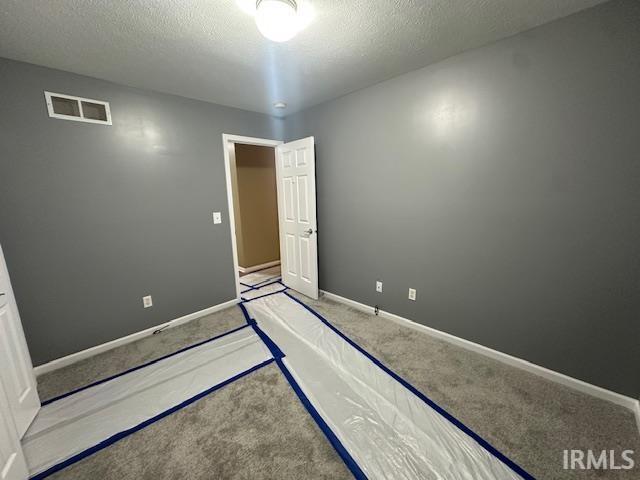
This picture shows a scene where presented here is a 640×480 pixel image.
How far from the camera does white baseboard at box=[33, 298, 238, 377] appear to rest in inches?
79.9

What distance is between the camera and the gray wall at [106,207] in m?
1.85

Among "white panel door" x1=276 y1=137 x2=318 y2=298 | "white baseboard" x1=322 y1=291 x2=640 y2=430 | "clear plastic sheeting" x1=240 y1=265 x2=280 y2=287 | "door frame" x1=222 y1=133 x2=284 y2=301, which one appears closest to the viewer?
"white baseboard" x1=322 y1=291 x2=640 y2=430

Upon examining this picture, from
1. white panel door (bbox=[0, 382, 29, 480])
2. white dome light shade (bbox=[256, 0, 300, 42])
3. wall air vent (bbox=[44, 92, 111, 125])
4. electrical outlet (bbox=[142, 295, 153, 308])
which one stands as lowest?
white panel door (bbox=[0, 382, 29, 480])

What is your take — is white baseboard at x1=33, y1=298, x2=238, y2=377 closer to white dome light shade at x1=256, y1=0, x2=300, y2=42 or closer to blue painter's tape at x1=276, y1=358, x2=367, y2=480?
blue painter's tape at x1=276, y1=358, x2=367, y2=480

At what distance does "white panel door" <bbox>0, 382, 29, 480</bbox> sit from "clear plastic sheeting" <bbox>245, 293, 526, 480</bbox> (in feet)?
4.81

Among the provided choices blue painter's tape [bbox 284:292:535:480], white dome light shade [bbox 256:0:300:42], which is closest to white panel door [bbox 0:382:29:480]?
blue painter's tape [bbox 284:292:535:480]

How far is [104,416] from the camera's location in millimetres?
1589

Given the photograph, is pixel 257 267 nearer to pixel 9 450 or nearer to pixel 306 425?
pixel 306 425

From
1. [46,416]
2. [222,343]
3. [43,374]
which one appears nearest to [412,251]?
[222,343]

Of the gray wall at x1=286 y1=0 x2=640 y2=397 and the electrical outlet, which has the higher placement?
the gray wall at x1=286 y1=0 x2=640 y2=397

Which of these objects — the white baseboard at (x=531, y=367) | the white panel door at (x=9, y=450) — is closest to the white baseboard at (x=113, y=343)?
the white panel door at (x=9, y=450)

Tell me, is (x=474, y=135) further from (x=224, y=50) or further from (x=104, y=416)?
(x=104, y=416)

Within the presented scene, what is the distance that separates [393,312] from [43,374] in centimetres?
320

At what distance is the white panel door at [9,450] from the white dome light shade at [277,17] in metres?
2.34
